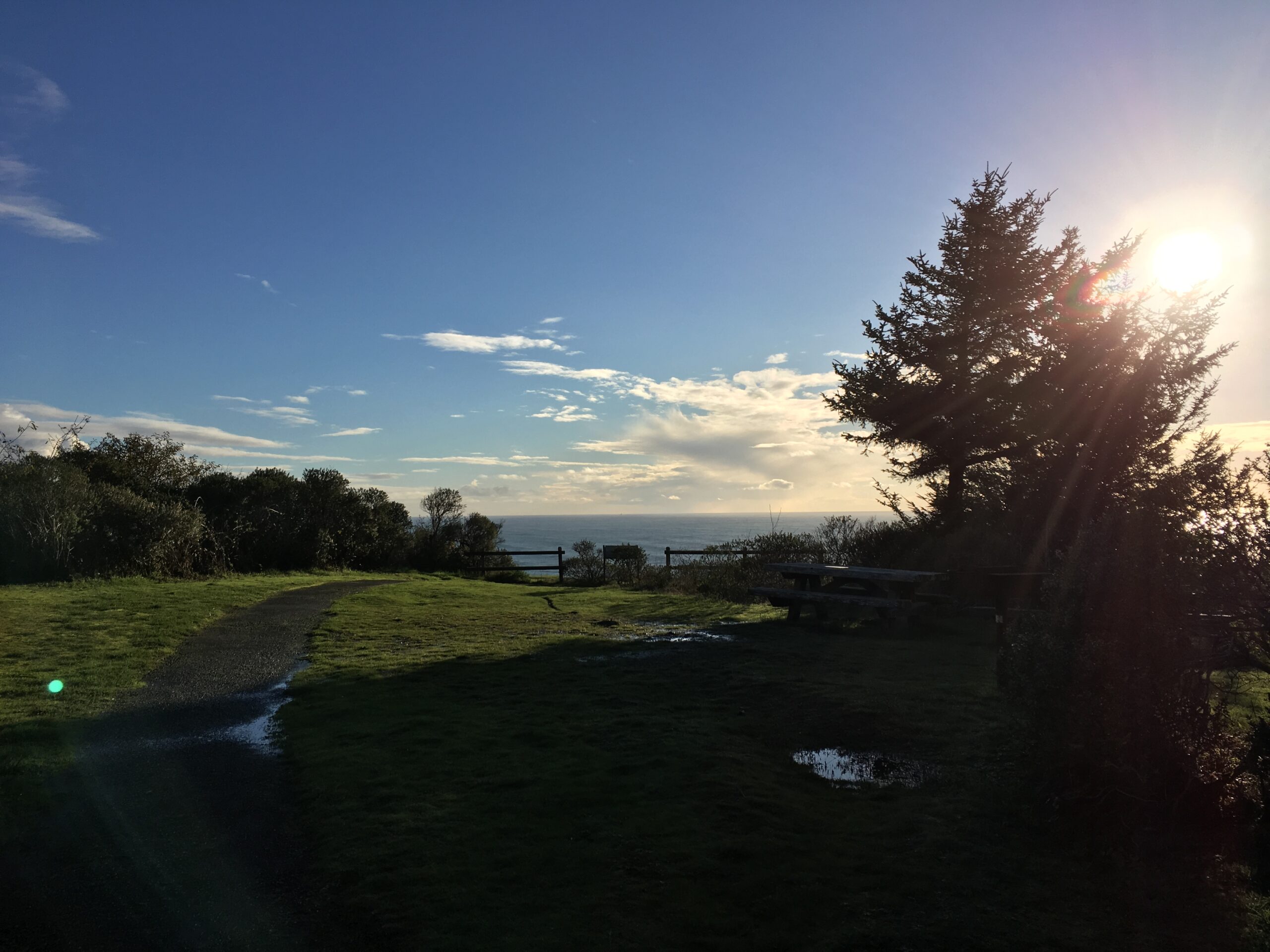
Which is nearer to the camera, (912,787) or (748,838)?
(748,838)

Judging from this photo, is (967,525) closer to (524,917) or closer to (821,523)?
(821,523)

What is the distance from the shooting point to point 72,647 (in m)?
10.7

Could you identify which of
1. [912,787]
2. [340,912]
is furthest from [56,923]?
[912,787]

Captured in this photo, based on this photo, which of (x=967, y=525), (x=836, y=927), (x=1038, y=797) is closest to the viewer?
(x=836, y=927)

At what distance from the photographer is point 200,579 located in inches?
805

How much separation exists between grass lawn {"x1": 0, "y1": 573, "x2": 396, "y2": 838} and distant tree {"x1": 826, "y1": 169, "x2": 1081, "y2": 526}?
17.4 meters

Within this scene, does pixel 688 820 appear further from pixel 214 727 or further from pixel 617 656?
pixel 617 656

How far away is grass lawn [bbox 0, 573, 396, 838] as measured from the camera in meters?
6.19

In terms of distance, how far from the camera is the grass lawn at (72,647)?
244 inches

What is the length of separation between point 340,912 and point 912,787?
3.74 metres

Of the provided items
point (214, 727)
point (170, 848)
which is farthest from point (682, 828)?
point (214, 727)

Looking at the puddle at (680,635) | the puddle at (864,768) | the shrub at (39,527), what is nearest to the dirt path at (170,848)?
the puddle at (864,768)

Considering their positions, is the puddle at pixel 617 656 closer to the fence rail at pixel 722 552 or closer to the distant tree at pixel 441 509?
the fence rail at pixel 722 552

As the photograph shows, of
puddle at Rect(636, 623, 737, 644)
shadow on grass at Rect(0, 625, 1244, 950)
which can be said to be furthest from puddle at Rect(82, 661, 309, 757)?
puddle at Rect(636, 623, 737, 644)
